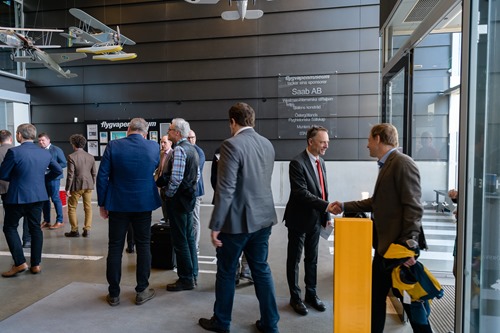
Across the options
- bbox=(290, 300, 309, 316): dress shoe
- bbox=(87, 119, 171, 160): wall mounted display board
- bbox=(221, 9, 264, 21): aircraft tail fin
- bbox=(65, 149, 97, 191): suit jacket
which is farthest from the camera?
bbox=(87, 119, 171, 160): wall mounted display board

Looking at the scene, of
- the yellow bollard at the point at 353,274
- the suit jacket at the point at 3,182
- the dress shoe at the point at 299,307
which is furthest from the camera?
the suit jacket at the point at 3,182

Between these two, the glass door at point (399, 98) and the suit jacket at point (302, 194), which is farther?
the glass door at point (399, 98)

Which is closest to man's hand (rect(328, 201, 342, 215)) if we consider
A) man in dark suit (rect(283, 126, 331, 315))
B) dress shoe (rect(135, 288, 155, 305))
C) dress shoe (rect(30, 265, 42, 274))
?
man in dark suit (rect(283, 126, 331, 315))

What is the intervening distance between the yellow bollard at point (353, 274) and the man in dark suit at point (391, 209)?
0.28 meters

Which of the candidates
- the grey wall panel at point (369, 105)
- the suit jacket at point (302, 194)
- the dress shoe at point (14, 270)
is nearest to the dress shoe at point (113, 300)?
the dress shoe at point (14, 270)

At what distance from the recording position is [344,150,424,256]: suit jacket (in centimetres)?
205

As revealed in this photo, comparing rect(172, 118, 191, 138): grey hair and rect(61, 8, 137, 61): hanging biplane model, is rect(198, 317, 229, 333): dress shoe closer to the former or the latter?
rect(172, 118, 191, 138): grey hair

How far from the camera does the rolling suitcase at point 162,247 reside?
4.04 meters

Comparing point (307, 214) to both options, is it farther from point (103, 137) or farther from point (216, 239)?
point (103, 137)

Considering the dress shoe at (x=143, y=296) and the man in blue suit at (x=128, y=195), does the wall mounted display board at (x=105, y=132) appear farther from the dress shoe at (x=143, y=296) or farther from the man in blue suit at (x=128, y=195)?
the dress shoe at (x=143, y=296)

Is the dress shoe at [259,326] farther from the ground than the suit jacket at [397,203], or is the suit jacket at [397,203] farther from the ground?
the suit jacket at [397,203]

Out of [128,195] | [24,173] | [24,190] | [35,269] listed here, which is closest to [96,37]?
[24,173]

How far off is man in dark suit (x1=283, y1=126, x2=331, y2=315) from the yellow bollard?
92 cm

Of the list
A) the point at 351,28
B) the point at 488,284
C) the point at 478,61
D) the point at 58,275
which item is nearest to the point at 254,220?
the point at 488,284
